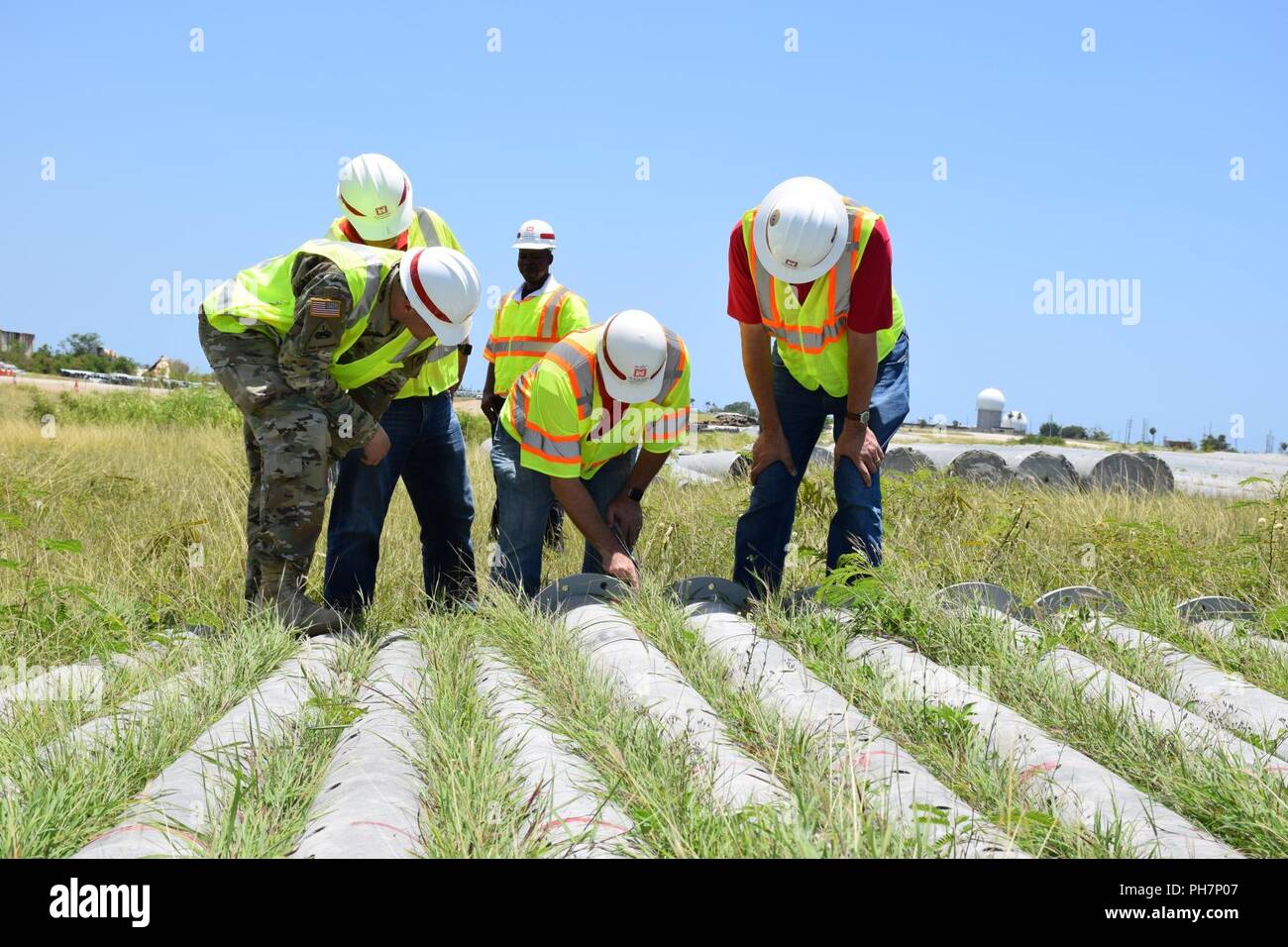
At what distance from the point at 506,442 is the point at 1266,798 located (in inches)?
140

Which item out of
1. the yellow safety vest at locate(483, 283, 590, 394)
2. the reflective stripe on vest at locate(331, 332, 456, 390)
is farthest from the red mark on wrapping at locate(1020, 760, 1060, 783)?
the yellow safety vest at locate(483, 283, 590, 394)

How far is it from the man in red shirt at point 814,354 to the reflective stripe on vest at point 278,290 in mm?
1604

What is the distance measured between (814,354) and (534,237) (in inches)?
120

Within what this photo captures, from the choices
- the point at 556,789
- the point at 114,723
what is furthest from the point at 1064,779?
the point at 114,723

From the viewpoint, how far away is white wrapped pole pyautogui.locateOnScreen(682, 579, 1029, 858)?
233cm

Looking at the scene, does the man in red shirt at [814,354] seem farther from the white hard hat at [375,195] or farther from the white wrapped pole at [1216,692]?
the white hard hat at [375,195]

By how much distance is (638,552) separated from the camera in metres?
6.20

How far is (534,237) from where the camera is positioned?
7043mm

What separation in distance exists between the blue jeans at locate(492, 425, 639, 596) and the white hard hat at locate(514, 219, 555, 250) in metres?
2.23

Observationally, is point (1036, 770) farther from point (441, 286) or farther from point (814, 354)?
point (441, 286)
